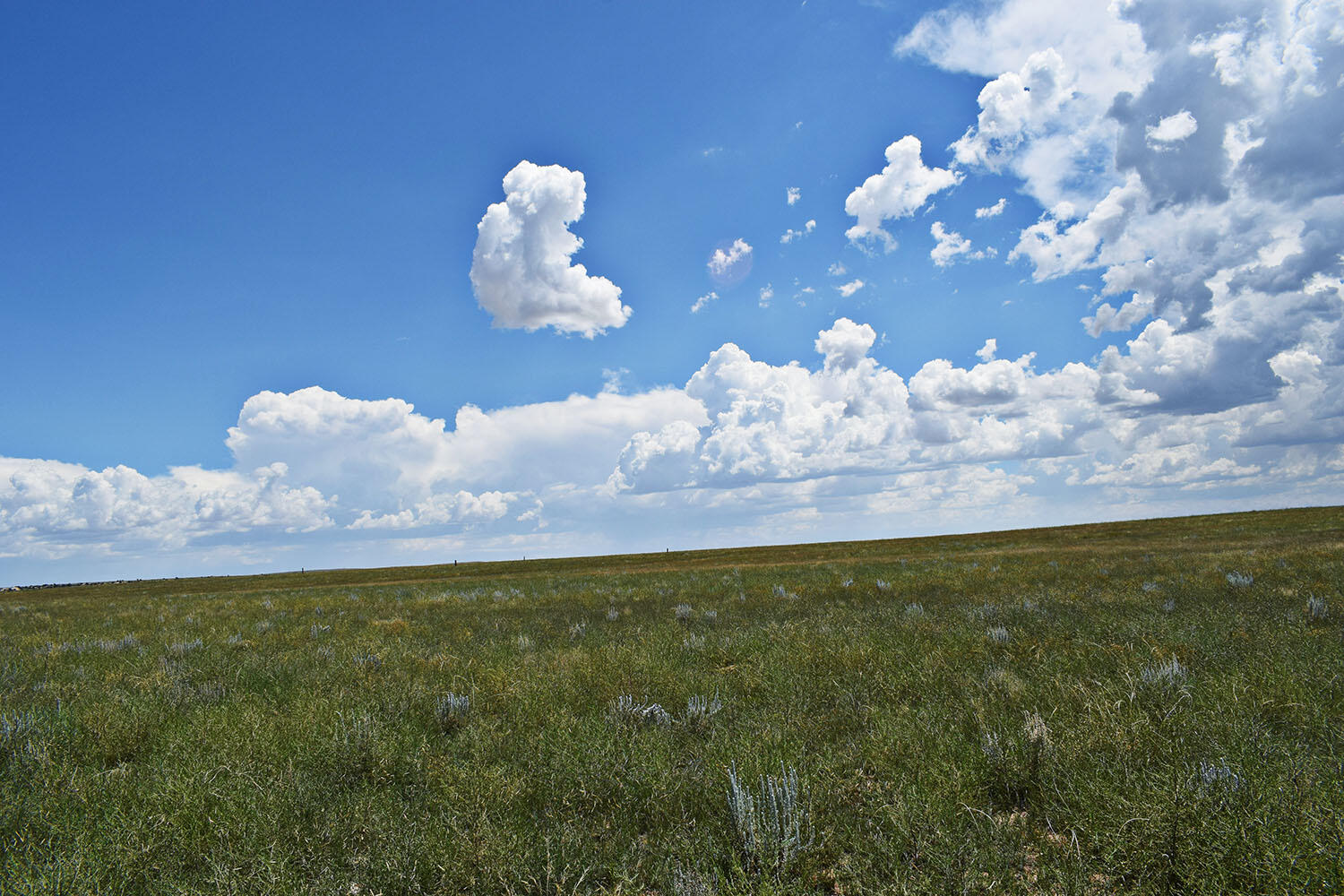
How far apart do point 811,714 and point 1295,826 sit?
2.86 m

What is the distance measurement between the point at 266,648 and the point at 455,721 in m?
6.53

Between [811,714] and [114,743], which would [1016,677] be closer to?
[811,714]

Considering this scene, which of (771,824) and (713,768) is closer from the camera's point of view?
(771,824)

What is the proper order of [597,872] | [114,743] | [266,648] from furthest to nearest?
[266,648], [114,743], [597,872]

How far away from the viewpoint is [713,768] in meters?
3.80

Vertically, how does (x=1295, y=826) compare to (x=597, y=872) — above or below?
above

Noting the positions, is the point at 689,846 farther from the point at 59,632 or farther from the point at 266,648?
the point at 59,632

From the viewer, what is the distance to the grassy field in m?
2.83

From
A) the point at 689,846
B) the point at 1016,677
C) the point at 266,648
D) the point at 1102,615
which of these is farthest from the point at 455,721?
the point at 1102,615

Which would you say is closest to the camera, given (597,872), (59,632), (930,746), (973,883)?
(973,883)

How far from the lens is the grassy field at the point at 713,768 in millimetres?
2834

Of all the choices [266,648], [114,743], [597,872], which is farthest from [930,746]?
[266,648]

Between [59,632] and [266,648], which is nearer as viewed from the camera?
[266,648]

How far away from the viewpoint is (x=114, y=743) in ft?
15.4
